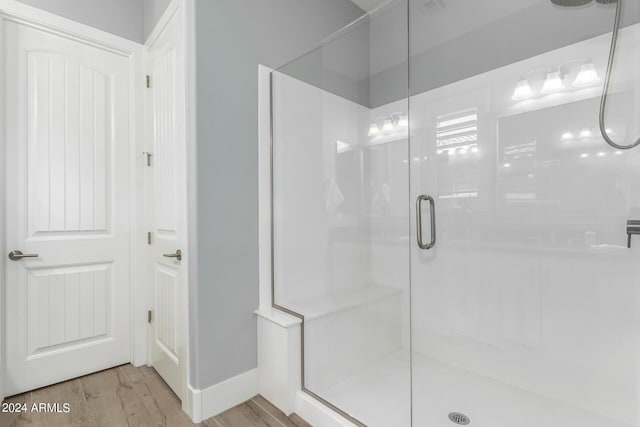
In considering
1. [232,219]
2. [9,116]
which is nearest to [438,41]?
[232,219]

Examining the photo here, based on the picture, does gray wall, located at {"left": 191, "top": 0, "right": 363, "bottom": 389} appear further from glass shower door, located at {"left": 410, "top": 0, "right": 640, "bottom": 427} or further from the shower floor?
glass shower door, located at {"left": 410, "top": 0, "right": 640, "bottom": 427}

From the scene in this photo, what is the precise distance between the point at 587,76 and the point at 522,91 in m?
0.28

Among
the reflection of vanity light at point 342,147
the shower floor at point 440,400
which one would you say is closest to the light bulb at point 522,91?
the reflection of vanity light at point 342,147

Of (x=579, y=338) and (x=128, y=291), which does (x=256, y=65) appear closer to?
(x=128, y=291)

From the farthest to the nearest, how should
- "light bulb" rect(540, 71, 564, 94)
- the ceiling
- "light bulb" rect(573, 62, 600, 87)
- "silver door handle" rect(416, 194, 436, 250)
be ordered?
the ceiling → "silver door handle" rect(416, 194, 436, 250) → "light bulb" rect(540, 71, 564, 94) → "light bulb" rect(573, 62, 600, 87)

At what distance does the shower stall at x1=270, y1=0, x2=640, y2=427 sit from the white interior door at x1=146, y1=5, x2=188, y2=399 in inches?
21.7

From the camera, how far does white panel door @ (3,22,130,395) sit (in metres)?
1.85

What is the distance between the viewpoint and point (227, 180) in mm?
1771

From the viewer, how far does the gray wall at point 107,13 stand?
1.94 meters

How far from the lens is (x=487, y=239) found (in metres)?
1.87

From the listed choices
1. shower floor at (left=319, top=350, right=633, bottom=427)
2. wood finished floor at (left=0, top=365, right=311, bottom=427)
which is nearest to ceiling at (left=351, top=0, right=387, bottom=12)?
shower floor at (left=319, top=350, right=633, bottom=427)

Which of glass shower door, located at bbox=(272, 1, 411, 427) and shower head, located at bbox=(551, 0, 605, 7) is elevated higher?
shower head, located at bbox=(551, 0, 605, 7)

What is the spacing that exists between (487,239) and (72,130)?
9.00ft

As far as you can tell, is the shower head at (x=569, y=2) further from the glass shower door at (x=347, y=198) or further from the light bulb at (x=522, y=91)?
the glass shower door at (x=347, y=198)
